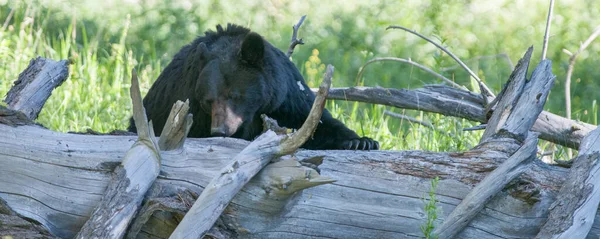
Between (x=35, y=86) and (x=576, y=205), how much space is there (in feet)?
9.81

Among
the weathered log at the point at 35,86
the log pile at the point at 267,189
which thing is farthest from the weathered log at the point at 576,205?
the weathered log at the point at 35,86

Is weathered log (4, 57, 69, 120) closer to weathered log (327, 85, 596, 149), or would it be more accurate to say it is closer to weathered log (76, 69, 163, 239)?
weathered log (76, 69, 163, 239)

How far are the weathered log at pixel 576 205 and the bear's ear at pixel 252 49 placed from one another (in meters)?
2.18

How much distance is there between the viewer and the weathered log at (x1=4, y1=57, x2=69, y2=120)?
457 centimetres

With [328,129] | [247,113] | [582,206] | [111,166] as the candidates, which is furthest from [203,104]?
[582,206]

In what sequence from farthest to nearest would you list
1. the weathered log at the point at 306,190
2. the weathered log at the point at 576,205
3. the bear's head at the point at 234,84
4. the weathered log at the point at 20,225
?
the bear's head at the point at 234,84 < the weathered log at the point at 576,205 < the weathered log at the point at 306,190 < the weathered log at the point at 20,225

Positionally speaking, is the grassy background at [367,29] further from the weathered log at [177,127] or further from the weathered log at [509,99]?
the weathered log at [177,127]

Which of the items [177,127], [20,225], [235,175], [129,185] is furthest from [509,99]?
[20,225]

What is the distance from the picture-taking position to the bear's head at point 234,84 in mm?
5148

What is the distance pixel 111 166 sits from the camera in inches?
142

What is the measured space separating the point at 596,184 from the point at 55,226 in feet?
8.02

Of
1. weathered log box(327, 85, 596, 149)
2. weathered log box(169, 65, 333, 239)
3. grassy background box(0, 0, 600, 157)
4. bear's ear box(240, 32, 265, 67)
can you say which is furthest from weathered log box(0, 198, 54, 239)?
grassy background box(0, 0, 600, 157)

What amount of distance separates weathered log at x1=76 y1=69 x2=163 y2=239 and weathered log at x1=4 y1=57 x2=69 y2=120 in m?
1.21

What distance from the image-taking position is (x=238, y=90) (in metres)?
5.25
